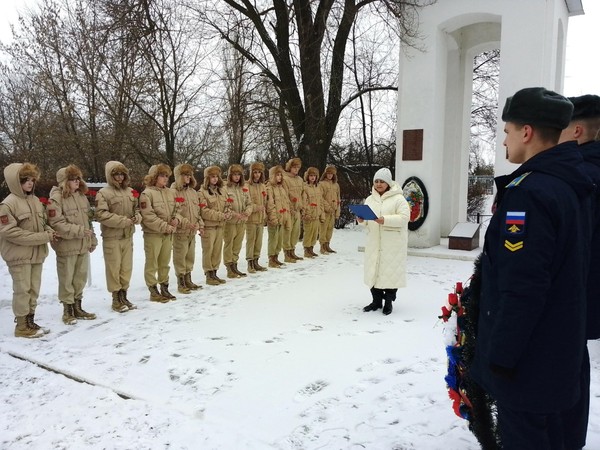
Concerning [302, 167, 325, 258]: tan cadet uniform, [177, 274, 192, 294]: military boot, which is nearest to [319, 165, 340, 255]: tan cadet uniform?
[302, 167, 325, 258]: tan cadet uniform

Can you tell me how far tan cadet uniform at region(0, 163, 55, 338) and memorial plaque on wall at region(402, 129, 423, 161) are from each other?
807 centimetres

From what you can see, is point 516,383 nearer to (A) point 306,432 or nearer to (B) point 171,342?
(A) point 306,432

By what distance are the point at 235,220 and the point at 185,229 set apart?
1.33 metres

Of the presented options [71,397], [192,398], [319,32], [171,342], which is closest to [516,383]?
[192,398]

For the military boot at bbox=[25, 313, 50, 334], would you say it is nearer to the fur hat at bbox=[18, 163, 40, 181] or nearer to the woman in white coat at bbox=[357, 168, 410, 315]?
the fur hat at bbox=[18, 163, 40, 181]

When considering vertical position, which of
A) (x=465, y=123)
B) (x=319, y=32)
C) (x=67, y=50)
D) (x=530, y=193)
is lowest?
(x=530, y=193)

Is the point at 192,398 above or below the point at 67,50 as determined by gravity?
below

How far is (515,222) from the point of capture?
182cm

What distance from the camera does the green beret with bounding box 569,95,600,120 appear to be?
2.86 meters

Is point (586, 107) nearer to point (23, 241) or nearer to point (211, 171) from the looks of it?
point (23, 241)

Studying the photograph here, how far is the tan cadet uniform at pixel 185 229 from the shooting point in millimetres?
7133

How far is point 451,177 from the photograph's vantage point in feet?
42.7

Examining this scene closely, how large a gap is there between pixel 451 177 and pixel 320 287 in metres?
7.21

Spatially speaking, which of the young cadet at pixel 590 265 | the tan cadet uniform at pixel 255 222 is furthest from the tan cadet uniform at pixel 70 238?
the young cadet at pixel 590 265
